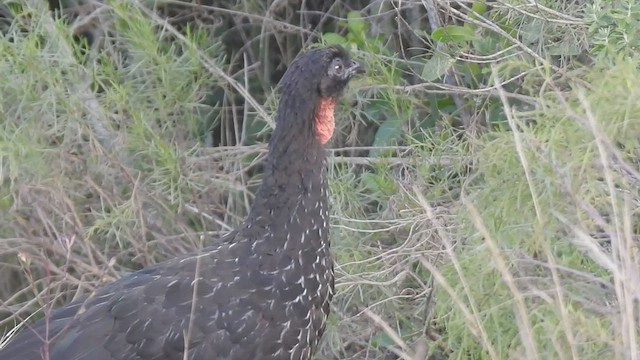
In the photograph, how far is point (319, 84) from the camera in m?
4.27

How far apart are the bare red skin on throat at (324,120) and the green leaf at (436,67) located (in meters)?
0.71

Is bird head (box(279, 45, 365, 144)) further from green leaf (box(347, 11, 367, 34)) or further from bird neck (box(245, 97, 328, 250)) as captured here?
green leaf (box(347, 11, 367, 34))

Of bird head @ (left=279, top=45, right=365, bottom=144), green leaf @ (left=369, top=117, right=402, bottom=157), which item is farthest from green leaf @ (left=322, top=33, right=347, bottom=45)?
bird head @ (left=279, top=45, right=365, bottom=144)

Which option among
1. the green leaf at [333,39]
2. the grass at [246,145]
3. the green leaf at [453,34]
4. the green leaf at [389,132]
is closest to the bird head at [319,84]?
the grass at [246,145]

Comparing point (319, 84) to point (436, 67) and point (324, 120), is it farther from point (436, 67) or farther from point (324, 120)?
point (436, 67)

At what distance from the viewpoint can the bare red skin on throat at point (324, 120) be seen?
168 inches

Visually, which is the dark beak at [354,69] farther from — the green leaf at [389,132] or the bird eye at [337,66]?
the green leaf at [389,132]

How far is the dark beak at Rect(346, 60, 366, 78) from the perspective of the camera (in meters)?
4.37

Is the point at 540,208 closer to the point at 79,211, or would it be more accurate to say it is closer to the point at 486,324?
the point at 486,324

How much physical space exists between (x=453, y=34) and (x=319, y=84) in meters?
0.75

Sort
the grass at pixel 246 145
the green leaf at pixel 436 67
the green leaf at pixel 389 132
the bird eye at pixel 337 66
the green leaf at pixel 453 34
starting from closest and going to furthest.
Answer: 1. the bird eye at pixel 337 66
2. the grass at pixel 246 145
3. the green leaf at pixel 453 34
4. the green leaf at pixel 436 67
5. the green leaf at pixel 389 132

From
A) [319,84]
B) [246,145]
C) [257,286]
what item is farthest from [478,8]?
[257,286]

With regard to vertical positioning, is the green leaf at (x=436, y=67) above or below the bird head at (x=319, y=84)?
below

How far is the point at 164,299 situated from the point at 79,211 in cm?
117
